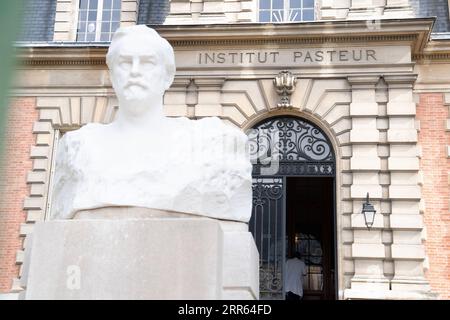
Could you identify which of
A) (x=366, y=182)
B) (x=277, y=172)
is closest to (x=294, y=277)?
(x=277, y=172)

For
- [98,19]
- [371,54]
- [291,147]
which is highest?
[98,19]

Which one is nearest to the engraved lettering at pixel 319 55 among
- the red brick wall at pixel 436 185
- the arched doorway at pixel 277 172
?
the arched doorway at pixel 277 172

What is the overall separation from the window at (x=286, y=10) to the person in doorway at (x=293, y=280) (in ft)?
20.9

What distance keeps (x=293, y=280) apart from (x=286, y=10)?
7.09 meters

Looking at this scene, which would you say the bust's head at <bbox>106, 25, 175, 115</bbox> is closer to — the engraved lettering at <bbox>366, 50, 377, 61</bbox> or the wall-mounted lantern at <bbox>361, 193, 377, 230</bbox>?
the wall-mounted lantern at <bbox>361, 193, 377, 230</bbox>

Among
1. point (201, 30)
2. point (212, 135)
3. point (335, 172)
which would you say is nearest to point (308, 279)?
point (335, 172)

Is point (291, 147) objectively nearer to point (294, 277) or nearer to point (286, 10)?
point (294, 277)

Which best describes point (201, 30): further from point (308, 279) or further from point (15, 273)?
point (308, 279)

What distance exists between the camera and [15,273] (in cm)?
1378

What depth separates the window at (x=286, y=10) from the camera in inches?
597

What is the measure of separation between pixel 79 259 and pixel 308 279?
16208 millimetres

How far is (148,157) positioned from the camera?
4699mm

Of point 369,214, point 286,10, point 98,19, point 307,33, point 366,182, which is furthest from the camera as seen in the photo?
point 98,19

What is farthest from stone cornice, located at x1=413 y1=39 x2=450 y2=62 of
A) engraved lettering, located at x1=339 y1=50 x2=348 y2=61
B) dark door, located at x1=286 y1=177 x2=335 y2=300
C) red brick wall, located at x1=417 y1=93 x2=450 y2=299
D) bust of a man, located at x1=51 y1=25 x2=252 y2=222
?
bust of a man, located at x1=51 y1=25 x2=252 y2=222
